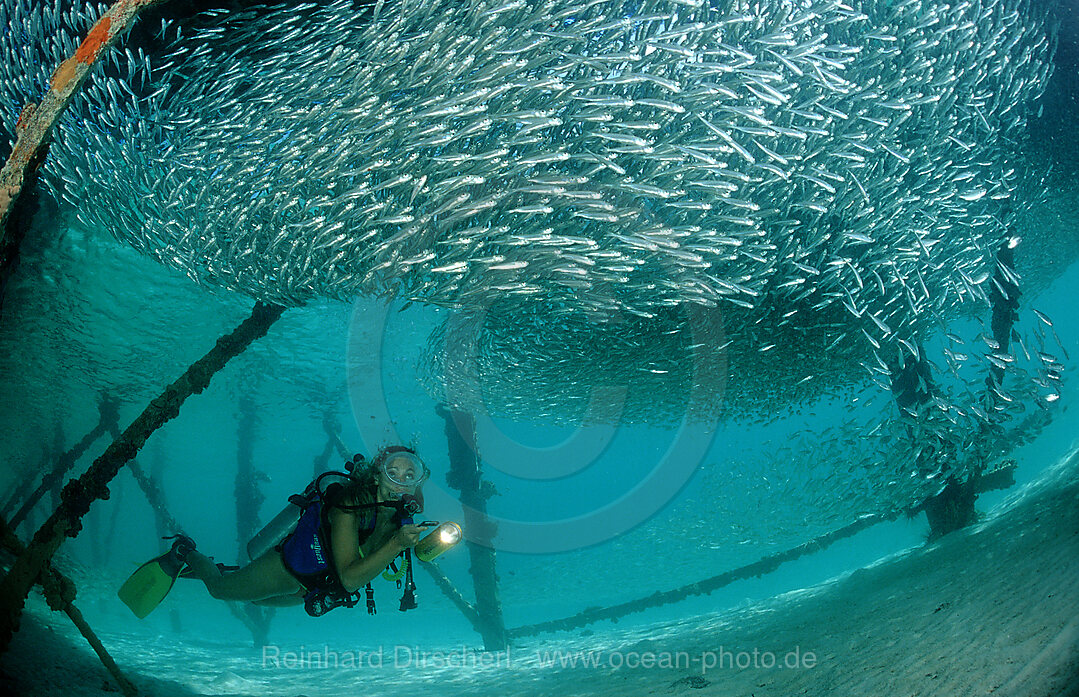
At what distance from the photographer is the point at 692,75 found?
5.04m

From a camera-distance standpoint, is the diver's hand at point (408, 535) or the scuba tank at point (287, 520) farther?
the scuba tank at point (287, 520)

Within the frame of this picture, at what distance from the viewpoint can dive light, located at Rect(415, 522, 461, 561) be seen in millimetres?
3410

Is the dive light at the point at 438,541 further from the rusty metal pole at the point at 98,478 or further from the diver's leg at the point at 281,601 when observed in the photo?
the rusty metal pole at the point at 98,478

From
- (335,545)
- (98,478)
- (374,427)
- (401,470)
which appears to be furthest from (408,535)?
(374,427)

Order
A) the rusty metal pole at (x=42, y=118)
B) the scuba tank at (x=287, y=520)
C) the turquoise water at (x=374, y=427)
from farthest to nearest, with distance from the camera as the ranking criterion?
the turquoise water at (x=374, y=427)
the scuba tank at (x=287, y=520)
the rusty metal pole at (x=42, y=118)

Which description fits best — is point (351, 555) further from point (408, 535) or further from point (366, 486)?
point (408, 535)

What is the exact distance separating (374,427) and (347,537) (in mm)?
30078

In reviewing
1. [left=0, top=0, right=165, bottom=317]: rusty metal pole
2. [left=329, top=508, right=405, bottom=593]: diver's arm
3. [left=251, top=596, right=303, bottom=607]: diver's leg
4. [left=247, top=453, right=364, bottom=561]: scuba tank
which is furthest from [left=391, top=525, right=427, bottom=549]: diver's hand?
[left=0, top=0, right=165, bottom=317]: rusty metal pole

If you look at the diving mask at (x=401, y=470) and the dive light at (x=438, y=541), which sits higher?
the diving mask at (x=401, y=470)

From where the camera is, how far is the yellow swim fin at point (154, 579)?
509cm

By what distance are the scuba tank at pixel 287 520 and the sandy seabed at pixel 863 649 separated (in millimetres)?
1718

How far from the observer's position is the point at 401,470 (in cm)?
401

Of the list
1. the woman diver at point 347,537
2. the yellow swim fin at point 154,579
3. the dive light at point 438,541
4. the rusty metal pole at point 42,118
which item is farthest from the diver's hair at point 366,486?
the rusty metal pole at point 42,118

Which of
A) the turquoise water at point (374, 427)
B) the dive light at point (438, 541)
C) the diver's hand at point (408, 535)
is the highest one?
the turquoise water at point (374, 427)
